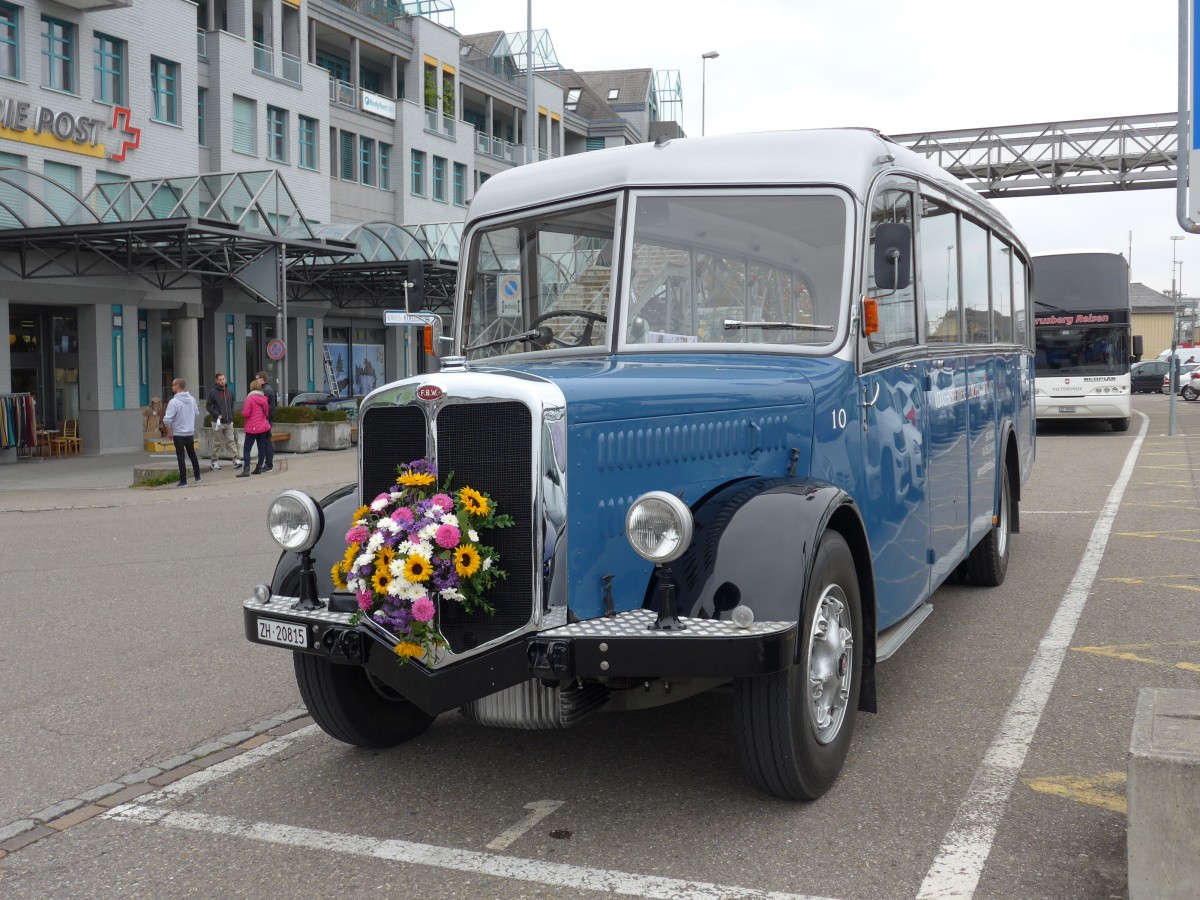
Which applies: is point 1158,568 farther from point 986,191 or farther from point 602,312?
point 986,191

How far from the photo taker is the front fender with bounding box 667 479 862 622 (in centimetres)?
403

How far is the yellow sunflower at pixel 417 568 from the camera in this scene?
3.96 m

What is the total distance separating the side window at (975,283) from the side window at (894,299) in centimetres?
139

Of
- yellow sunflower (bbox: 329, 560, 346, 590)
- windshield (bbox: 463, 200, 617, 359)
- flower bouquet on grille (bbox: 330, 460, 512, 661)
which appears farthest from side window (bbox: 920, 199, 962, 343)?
yellow sunflower (bbox: 329, 560, 346, 590)

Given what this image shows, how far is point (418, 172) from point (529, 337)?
41.3m

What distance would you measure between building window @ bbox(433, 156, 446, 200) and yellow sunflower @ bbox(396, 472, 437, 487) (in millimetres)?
43695

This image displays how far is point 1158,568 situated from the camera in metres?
9.41

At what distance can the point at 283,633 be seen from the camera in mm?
4422

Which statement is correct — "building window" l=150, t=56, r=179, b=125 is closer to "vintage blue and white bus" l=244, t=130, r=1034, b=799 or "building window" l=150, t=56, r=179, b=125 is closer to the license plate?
"vintage blue and white bus" l=244, t=130, r=1034, b=799

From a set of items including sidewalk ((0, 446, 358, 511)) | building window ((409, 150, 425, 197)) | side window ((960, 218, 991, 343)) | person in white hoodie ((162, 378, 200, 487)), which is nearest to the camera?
side window ((960, 218, 991, 343))

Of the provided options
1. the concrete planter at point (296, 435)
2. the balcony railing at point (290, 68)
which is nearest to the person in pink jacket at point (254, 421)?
the concrete planter at point (296, 435)

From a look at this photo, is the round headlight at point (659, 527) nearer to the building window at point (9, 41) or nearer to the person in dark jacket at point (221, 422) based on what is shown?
the person in dark jacket at point (221, 422)

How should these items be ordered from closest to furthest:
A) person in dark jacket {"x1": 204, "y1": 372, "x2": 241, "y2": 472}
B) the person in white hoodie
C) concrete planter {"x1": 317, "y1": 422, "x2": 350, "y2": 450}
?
1. the person in white hoodie
2. person in dark jacket {"x1": 204, "y1": 372, "x2": 241, "y2": 472}
3. concrete planter {"x1": 317, "y1": 422, "x2": 350, "y2": 450}

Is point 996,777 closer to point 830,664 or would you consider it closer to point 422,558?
point 830,664
